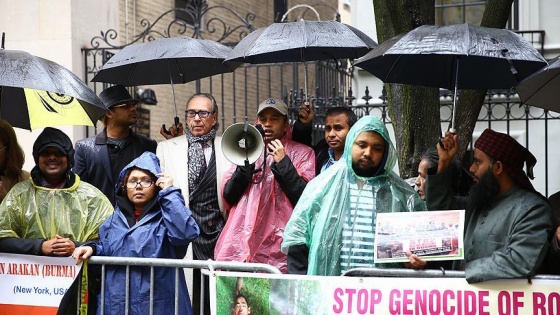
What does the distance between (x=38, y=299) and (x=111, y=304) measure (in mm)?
512

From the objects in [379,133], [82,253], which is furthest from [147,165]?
[379,133]

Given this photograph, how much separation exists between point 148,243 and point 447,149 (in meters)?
1.93

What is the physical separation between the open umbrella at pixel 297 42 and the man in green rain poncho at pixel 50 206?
1.49m

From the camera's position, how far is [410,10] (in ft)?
25.8

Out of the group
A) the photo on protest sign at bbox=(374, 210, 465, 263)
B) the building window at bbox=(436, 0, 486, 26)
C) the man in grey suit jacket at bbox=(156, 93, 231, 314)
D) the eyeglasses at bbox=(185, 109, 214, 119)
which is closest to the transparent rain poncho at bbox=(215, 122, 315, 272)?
the man in grey suit jacket at bbox=(156, 93, 231, 314)

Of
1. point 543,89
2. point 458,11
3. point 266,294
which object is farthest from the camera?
point 458,11

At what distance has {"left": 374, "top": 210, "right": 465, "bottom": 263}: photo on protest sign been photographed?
534 cm

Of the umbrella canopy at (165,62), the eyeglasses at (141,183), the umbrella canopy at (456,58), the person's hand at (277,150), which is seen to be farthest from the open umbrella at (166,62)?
the umbrella canopy at (456,58)

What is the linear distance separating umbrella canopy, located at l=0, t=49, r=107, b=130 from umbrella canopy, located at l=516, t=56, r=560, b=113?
284 centimetres

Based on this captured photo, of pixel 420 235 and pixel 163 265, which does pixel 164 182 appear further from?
pixel 420 235

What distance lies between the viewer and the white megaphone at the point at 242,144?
22.3ft

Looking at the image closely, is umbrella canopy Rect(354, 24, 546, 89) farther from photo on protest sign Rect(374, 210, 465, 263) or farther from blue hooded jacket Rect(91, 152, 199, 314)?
blue hooded jacket Rect(91, 152, 199, 314)

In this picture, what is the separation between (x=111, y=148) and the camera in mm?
7965

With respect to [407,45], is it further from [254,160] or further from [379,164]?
[254,160]
